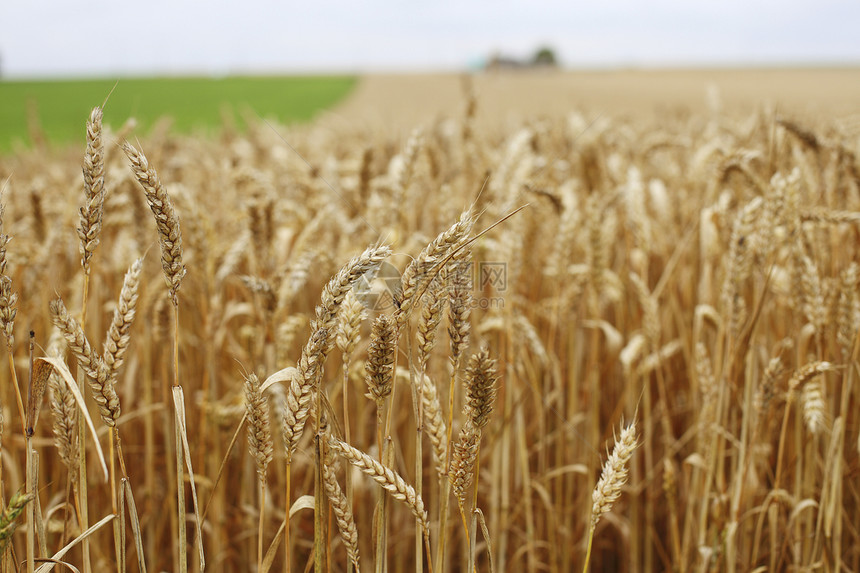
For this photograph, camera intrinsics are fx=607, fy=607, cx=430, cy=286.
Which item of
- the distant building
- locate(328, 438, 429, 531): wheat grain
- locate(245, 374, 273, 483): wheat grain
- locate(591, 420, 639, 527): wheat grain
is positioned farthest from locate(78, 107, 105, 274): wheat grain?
the distant building

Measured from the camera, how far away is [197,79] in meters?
56.7

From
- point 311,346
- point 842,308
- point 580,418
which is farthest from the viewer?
point 580,418

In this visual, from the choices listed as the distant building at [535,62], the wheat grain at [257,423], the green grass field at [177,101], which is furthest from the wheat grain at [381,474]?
the distant building at [535,62]

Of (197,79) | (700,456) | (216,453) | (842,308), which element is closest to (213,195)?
(216,453)

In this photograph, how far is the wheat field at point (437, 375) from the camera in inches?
35.8

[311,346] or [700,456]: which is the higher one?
[311,346]

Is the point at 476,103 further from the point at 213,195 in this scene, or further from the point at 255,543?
the point at 255,543

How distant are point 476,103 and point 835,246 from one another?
4.76ft

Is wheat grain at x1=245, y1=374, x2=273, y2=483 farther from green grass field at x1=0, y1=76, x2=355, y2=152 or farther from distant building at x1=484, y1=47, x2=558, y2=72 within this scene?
distant building at x1=484, y1=47, x2=558, y2=72

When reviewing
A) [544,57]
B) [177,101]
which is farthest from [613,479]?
[544,57]

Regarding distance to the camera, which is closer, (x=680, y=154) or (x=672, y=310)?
(x=672, y=310)

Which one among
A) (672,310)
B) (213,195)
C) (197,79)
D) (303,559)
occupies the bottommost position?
(303,559)

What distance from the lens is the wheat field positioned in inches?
35.8

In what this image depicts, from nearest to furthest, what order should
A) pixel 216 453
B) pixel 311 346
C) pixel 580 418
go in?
pixel 311 346, pixel 216 453, pixel 580 418
